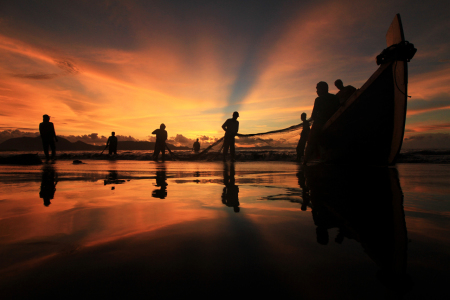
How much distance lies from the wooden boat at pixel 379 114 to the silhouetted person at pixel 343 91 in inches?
41.1

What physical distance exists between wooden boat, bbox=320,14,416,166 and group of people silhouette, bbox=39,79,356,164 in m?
0.41

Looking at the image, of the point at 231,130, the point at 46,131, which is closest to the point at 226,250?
the point at 231,130

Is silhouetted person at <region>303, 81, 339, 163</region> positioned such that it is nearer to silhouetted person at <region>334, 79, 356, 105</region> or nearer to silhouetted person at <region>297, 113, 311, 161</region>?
silhouetted person at <region>334, 79, 356, 105</region>

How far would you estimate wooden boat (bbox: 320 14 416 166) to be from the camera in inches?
188

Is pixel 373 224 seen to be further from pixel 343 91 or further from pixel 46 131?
pixel 46 131

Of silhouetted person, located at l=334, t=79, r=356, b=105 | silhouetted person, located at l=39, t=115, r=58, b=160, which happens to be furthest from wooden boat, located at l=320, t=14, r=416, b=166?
silhouetted person, located at l=39, t=115, r=58, b=160

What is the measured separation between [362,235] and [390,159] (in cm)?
545

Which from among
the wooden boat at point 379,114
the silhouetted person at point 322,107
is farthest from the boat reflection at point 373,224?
the silhouetted person at point 322,107

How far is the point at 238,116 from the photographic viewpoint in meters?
12.0

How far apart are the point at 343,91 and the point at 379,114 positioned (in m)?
1.73

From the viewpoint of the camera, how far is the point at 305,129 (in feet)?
37.7

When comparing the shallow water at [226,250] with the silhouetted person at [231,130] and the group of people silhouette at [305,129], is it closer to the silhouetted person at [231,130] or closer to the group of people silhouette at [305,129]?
the group of people silhouette at [305,129]

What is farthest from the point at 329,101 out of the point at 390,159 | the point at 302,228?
the point at 302,228

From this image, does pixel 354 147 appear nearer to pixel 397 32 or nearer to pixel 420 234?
pixel 397 32
